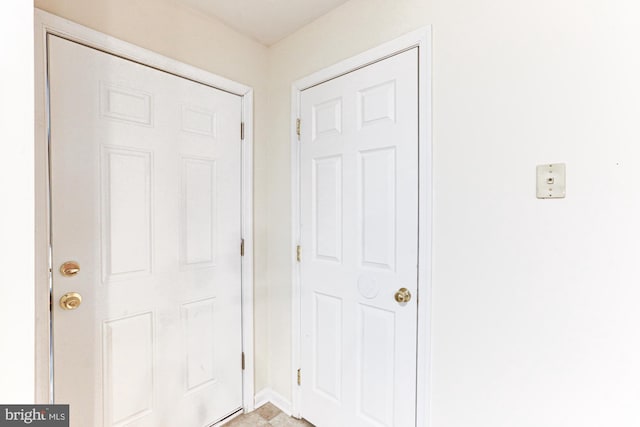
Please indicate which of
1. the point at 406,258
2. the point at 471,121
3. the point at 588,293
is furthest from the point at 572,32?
the point at 406,258

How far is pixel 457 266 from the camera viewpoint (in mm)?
1146

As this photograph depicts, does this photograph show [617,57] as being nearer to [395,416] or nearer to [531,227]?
[531,227]

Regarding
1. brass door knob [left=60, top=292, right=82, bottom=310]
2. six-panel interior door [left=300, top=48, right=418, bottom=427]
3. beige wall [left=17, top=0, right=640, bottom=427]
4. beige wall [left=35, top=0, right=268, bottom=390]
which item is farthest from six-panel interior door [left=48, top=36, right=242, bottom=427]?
six-panel interior door [left=300, top=48, right=418, bottom=427]

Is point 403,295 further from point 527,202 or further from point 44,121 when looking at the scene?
point 44,121

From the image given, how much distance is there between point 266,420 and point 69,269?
1.37m

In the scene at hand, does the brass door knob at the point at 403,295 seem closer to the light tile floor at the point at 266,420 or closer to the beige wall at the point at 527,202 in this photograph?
the beige wall at the point at 527,202

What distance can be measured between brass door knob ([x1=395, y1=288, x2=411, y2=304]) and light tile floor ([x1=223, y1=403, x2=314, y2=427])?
1.04 metres

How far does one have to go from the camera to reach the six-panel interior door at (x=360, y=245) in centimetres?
128

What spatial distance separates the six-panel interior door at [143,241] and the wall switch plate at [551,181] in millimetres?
1482

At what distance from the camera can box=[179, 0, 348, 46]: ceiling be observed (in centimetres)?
148

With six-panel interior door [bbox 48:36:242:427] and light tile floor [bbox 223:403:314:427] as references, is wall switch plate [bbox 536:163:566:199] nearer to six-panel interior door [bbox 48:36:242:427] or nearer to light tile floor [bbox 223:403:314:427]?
six-panel interior door [bbox 48:36:242:427]

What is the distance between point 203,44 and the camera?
→ 5.15 feet

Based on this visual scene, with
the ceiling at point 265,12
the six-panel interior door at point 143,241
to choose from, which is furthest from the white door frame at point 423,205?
the six-panel interior door at point 143,241

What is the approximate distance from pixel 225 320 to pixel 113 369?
1.83ft
